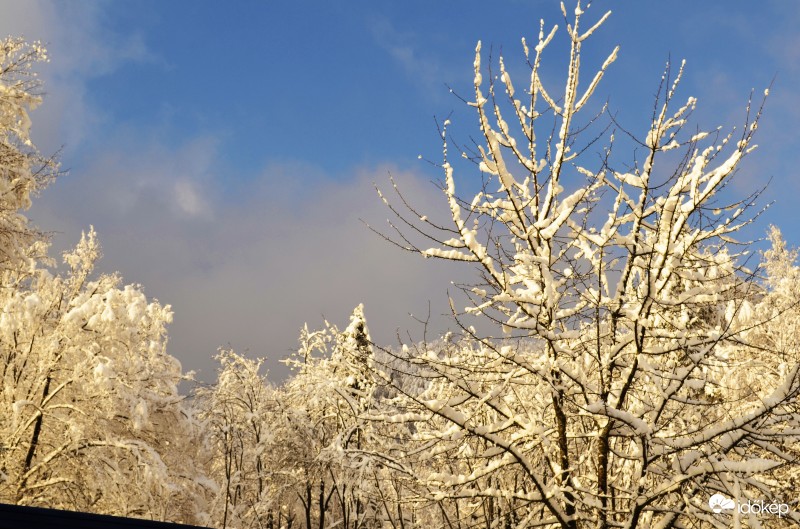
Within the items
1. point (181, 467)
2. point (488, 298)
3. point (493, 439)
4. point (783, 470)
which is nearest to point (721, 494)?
point (493, 439)

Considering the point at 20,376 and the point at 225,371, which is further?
the point at 225,371

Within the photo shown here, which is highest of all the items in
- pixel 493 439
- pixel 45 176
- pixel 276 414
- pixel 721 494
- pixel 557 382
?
pixel 45 176

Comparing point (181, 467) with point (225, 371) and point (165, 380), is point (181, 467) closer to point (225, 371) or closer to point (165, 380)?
point (165, 380)

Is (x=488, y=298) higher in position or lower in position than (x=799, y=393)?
higher

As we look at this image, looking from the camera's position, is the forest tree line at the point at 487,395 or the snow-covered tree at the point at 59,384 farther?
the snow-covered tree at the point at 59,384

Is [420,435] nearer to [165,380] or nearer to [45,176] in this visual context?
[45,176]

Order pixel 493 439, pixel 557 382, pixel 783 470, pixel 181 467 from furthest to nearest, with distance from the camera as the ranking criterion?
pixel 181 467
pixel 783 470
pixel 557 382
pixel 493 439

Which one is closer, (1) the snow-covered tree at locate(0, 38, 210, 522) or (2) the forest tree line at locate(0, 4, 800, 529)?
→ (2) the forest tree line at locate(0, 4, 800, 529)

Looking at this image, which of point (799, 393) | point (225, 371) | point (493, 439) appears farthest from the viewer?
point (225, 371)

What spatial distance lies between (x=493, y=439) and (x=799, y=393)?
220 centimetres

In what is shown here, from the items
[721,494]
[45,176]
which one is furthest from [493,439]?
[45,176]

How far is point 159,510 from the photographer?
12.1 metres

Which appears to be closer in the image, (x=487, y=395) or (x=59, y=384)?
(x=487, y=395)

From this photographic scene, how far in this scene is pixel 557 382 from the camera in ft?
15.7
